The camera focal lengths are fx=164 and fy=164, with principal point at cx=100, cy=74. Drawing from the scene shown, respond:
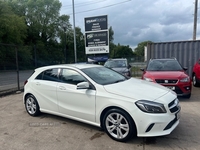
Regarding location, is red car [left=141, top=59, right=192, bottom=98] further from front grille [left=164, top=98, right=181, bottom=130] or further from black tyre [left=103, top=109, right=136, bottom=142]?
black tyre [left=103, top=109, right=136, bottom=142]

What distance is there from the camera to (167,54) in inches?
397

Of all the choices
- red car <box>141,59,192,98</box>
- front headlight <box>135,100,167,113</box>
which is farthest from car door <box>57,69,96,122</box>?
red car <box>141,59,192,98</box>

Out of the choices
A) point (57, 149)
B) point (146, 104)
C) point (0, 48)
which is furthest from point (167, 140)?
point (0, 48)

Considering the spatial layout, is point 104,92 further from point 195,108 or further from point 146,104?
point 195,108

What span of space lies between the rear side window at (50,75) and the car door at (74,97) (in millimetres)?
200

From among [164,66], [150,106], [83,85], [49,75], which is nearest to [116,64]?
[164,66]

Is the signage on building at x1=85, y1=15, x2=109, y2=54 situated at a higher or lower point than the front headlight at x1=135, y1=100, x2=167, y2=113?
higher

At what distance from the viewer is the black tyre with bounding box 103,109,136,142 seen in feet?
9.59

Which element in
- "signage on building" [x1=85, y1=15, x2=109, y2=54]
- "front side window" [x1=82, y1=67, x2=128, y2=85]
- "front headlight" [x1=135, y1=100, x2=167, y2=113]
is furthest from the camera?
"signage on building" [x1=85, y1=15, x2=109, y2=54]

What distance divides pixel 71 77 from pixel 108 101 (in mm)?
1191

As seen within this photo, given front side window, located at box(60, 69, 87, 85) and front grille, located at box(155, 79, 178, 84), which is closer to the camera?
front side window, located at box(60, 69, 87, 85)

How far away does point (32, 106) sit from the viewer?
15.2 feet

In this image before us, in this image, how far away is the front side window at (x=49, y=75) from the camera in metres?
4.12

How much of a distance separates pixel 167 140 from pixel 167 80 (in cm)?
293
